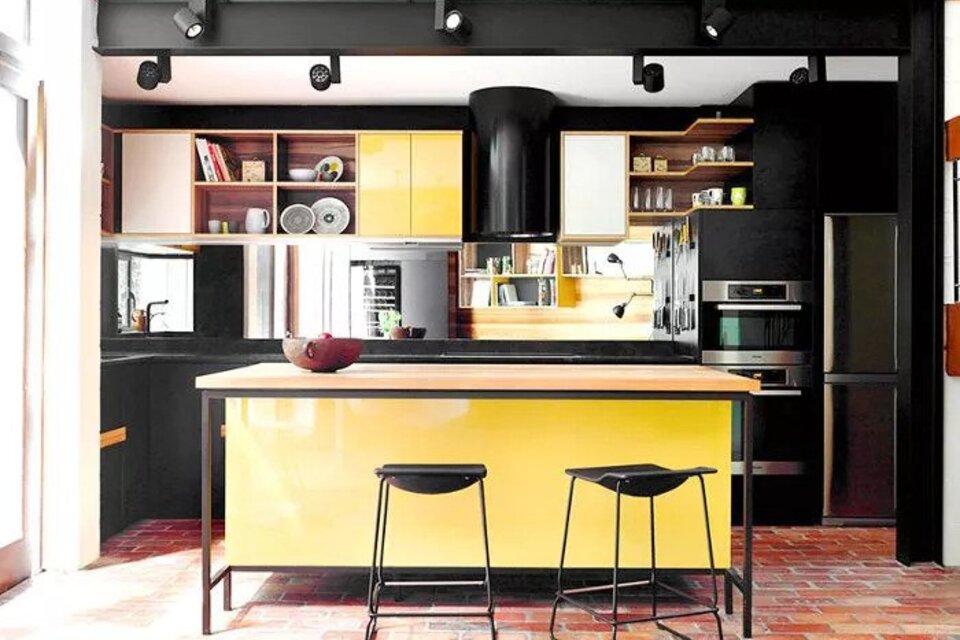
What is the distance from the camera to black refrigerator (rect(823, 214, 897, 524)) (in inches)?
220

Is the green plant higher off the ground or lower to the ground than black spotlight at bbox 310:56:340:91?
lower

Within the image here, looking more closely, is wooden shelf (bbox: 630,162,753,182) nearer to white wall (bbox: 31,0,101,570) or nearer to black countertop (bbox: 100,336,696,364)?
black countertop (bbox: 100,336,696,364)

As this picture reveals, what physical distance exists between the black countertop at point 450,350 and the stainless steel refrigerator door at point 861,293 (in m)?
0.94

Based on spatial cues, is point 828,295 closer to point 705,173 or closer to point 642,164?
point 705,173

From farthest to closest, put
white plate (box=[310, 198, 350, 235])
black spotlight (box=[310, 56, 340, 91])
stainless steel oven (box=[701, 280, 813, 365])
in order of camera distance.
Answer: white plate (box=[310, 198, 350, 235])
stainless steel oven (box=[701, 280, 813, 365])
black spotlight (box=[310, 56, 340, 91])

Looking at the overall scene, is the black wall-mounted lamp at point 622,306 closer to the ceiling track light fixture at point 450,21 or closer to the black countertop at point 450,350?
the black countertop at point 450,350

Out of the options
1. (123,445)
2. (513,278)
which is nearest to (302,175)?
(513,278)

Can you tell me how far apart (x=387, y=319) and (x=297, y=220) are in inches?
41.0

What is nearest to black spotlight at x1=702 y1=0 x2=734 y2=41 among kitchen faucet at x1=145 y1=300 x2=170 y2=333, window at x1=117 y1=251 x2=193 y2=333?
window at x1=117 y1=251 x2=193 y2=333

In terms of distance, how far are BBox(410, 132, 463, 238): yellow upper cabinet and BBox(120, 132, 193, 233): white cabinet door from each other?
5.41 feet

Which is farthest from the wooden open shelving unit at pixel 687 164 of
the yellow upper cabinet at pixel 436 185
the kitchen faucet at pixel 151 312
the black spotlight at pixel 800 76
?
the kitchen faucet at pixel 151 312

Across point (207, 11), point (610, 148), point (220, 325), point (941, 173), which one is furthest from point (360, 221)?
point (941, 173)

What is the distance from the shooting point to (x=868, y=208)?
18.6 feet

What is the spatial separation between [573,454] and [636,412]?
0.32 meters
